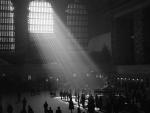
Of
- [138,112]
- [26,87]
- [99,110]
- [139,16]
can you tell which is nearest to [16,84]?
[26,87]

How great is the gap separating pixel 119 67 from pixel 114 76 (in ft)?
9.50

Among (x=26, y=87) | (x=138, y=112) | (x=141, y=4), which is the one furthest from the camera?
(x=26, y=87)

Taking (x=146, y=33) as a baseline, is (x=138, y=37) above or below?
below

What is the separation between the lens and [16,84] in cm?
4866

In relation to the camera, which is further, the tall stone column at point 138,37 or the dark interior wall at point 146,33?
the tall stone column at point 138,37

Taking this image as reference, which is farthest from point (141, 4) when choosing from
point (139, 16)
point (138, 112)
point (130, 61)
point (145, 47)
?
point (138, 112)

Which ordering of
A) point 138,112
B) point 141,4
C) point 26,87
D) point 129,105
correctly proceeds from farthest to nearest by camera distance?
point 26,87
point 141,4
point 129,105
point 138,112

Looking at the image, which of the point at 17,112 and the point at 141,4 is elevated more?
the point at 141,4

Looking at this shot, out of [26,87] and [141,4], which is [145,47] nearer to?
[141,4]

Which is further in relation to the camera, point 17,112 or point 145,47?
point 145,47

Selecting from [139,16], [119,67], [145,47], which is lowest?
[119,67]

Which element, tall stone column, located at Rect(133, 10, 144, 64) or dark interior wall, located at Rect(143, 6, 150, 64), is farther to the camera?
tall stone column, located at Rect(133, 10, 144, 64)

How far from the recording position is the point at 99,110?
23016 mm

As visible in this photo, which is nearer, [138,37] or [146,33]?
[146,33]
